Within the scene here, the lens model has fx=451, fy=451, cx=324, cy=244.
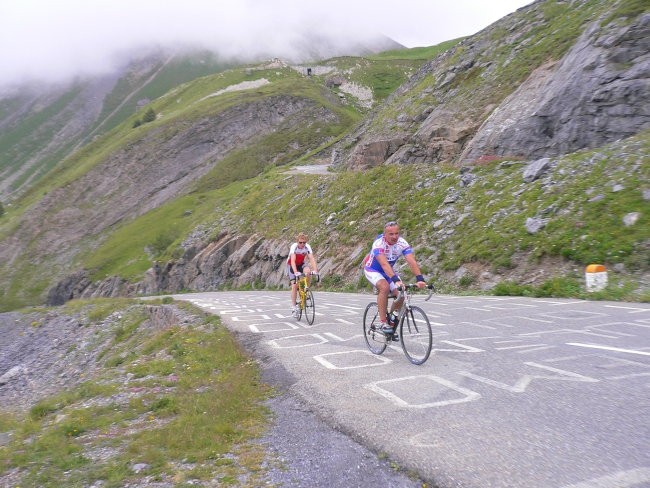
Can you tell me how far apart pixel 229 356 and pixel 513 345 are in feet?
21.0

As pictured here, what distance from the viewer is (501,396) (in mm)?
6316

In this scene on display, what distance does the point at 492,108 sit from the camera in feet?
116

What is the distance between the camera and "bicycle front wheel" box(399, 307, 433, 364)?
326 inches

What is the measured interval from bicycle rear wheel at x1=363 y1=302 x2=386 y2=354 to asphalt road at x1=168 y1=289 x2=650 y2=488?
23 cm

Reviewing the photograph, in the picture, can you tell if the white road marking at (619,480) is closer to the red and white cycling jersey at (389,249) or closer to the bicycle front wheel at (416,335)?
the bicycle front wheel at (416,335)

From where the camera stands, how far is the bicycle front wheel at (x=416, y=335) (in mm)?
8281

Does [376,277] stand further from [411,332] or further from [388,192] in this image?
[388,192]

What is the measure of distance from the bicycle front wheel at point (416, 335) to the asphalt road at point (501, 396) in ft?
0.71

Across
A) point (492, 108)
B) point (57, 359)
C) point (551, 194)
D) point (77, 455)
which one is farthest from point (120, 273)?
point (77, 455)

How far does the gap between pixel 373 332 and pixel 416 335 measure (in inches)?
58.1

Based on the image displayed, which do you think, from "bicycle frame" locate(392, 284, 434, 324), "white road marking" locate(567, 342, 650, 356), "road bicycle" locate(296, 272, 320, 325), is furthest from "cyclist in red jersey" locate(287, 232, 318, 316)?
"white road marking" locate(567, 342, 650, 356)

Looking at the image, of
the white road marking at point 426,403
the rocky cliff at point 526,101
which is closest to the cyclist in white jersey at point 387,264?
the white road marking at point 426,403

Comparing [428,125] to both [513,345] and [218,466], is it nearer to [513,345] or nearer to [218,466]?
[513,345]

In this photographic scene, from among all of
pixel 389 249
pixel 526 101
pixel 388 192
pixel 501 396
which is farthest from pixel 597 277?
pixel 388 192
